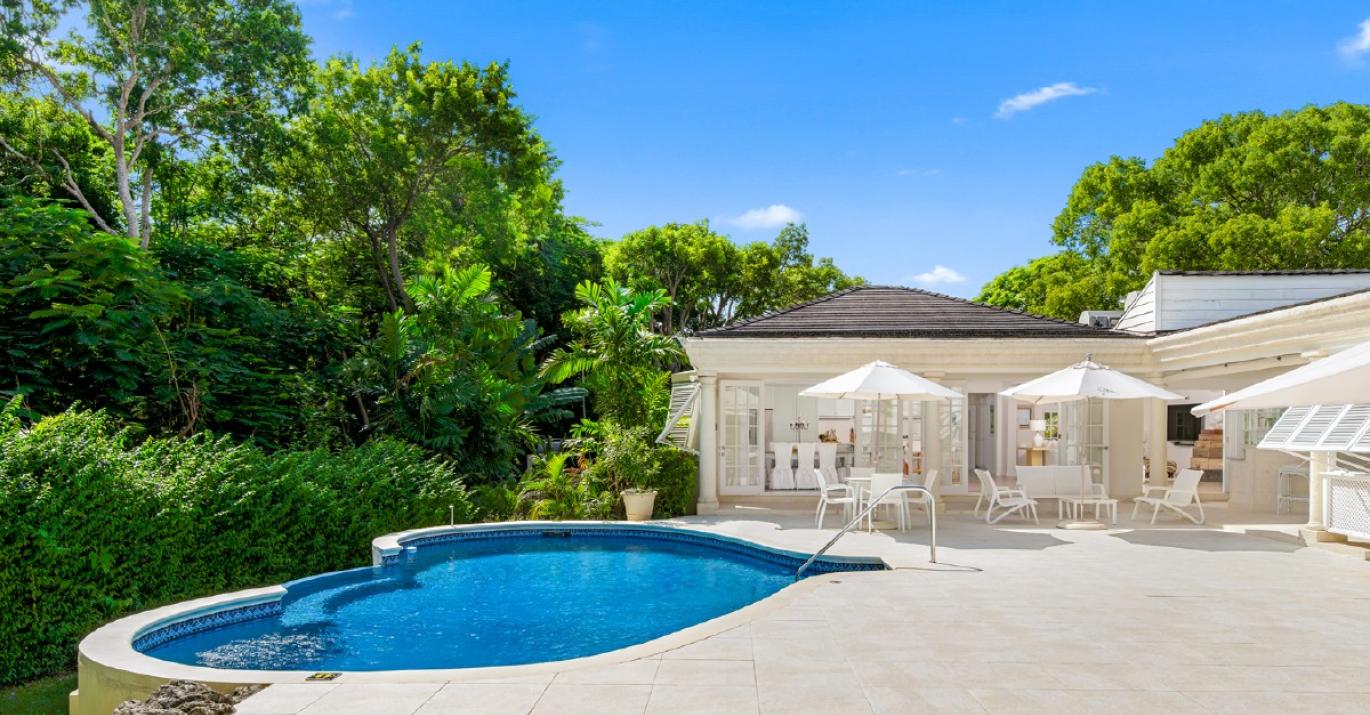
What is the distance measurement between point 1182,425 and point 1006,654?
79.7 ft

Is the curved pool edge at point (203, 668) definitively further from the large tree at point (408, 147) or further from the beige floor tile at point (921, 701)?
the large tree at point (408, 147)

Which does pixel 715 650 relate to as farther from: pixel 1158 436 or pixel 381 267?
pixel 381 267

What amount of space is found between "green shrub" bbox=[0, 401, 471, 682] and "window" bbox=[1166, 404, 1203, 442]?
80.0ft

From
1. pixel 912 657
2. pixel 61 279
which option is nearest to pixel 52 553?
pixel 61 279

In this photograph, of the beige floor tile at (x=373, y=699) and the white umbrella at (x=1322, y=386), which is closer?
the beige floor tile at (x=373, y=699)

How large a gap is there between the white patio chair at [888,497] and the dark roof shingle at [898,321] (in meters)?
3.68

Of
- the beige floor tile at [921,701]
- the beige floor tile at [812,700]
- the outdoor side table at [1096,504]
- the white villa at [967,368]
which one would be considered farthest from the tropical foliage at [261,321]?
the beige floor tile at [921,701]

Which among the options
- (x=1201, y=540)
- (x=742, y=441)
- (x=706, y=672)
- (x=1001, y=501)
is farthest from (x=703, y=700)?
(x=742, y=441)

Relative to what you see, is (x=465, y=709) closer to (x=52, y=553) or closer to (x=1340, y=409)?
(x=52, y=553)

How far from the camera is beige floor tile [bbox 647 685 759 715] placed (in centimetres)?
468

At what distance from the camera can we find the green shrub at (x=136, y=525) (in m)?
7.30

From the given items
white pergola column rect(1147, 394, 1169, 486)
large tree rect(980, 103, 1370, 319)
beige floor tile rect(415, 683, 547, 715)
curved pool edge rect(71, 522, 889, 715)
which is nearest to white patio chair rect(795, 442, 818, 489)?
white pergola column rect(1147, 394, 1169, 486)

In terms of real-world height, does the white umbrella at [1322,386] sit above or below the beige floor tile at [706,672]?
above

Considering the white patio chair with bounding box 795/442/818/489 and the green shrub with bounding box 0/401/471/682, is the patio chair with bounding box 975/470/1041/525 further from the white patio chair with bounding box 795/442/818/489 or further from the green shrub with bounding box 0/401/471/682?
the green shrub with bounding box 0/401/471/682
